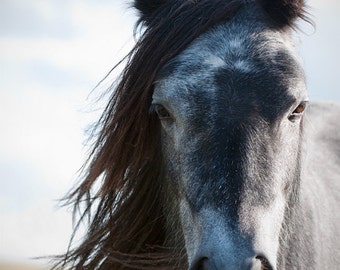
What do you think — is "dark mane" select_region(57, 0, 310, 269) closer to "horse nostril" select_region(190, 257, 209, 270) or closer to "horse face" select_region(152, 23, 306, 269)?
"horse face" select_region(152, 23, 306, 269)

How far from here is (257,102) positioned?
3.84 m

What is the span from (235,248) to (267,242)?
223mm

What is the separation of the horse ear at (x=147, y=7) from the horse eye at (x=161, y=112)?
28.1 inches

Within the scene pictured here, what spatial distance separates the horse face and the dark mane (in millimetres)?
134

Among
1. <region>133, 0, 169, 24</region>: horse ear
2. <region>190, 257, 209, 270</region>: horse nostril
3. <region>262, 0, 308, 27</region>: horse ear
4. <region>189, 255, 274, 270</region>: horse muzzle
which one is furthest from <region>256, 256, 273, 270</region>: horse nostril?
<region>133, 0, 169, 24</region>: horse ear

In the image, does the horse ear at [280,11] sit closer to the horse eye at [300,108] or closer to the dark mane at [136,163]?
the dark mane at [136,163]

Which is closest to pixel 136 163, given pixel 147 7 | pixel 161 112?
pixel 161 112

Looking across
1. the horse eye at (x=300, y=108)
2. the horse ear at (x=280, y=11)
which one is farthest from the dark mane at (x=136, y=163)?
the horse eye at (x=300, y=108)

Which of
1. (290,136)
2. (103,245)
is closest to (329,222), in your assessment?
(290,136)

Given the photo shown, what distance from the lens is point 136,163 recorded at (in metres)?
4.59

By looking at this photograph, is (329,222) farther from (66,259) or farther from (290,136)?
(66,259)

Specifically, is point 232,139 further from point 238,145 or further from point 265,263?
point 265,263

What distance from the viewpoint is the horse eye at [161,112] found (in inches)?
162

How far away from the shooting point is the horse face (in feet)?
11.6
